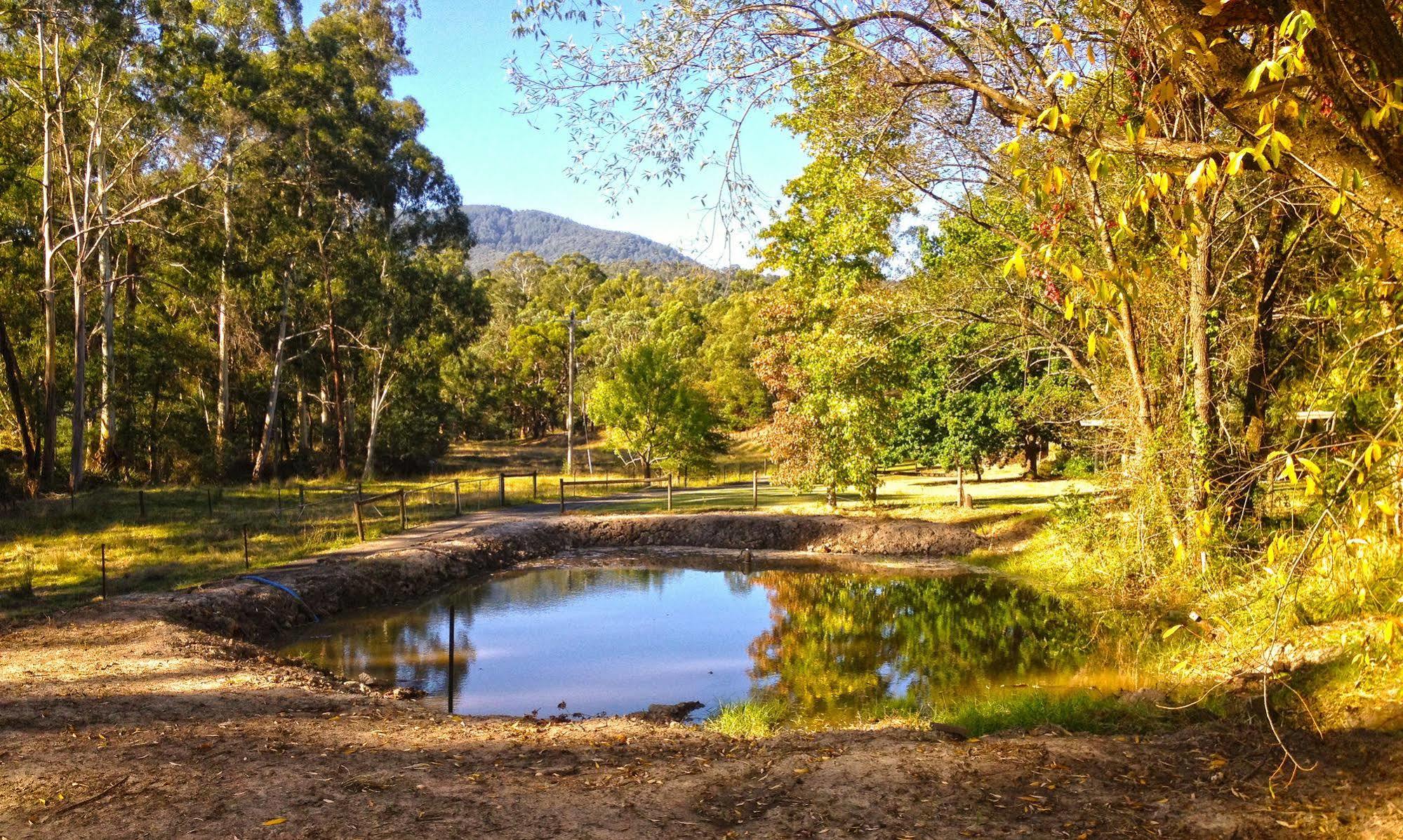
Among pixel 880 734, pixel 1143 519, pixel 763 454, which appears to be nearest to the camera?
pixel 880 734

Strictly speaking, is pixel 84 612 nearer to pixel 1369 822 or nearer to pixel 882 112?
pixel 882 112

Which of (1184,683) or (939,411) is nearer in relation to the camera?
(1184,683)

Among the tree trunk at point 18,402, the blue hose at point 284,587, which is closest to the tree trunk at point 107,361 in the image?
the tree trunk at point 18,402

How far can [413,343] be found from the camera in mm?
39219

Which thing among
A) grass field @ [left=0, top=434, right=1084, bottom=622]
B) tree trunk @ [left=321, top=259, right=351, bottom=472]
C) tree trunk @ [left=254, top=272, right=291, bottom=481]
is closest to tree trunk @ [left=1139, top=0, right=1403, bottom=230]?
grass field @ [left=0, top=434, right=1084, bottom=622]

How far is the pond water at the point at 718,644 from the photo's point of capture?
10578mm

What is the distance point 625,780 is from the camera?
19.3ft

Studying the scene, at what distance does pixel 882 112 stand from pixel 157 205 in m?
28.4

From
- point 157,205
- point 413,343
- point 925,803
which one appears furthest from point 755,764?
point 413,343

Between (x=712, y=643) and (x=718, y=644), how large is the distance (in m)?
0.10

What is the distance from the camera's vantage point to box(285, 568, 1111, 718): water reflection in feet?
35.2

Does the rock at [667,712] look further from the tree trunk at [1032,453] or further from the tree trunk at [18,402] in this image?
the tree trunk at [18,402]

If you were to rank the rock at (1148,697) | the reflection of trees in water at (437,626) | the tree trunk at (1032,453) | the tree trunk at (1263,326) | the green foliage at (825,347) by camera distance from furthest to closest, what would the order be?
the tree trunk at (1032,453) → the green foliage at (825,347) → the reflection of trees in water at (437,626) → the tree trunk at (1263,326) → the rock at (1148,697)

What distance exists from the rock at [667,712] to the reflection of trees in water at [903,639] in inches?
47.4
